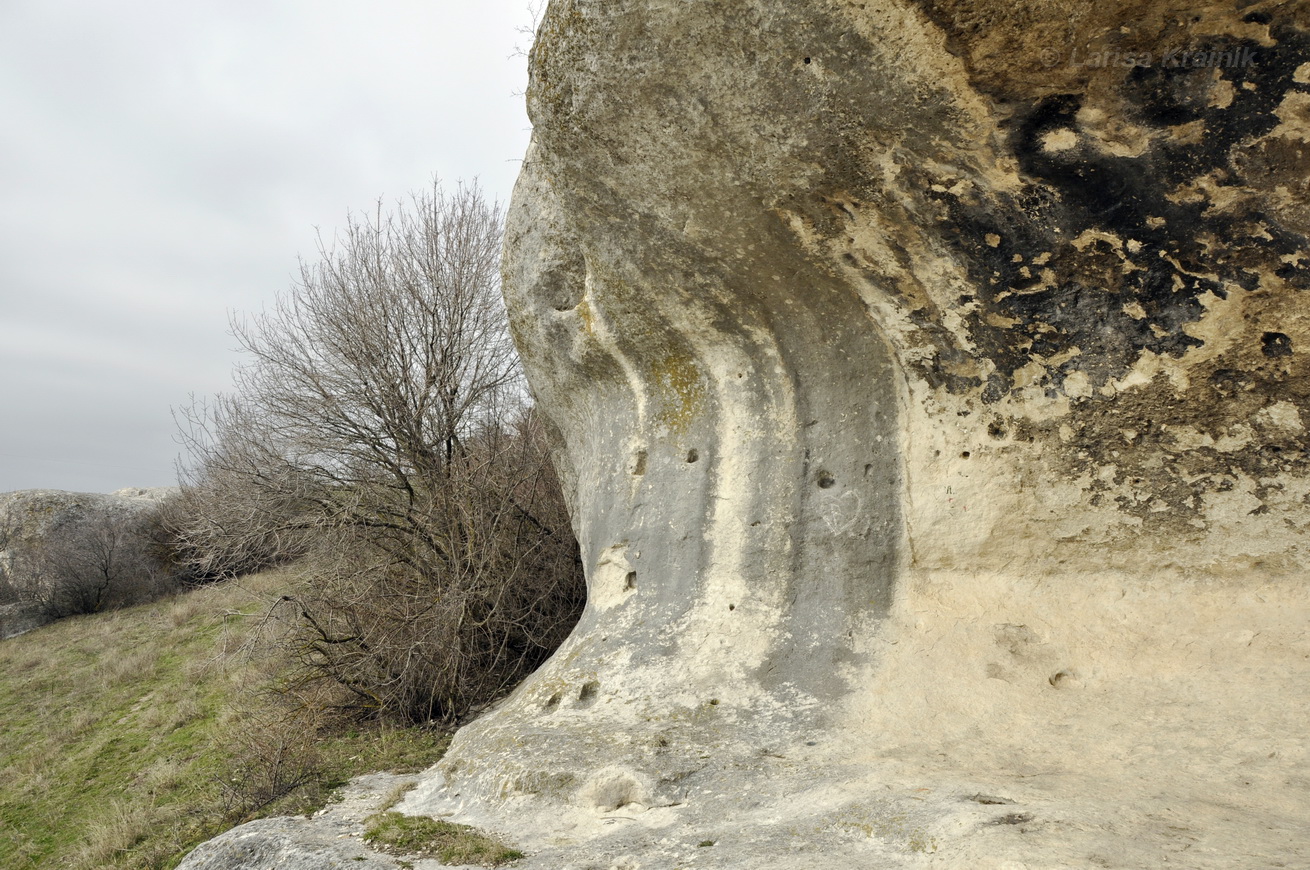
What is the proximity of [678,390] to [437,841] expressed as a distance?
7.85ft

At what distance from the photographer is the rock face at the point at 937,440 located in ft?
8.47

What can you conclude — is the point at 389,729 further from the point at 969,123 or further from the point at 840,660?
the point at 969,123

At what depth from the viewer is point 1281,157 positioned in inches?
102

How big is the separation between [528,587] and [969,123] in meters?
5.37

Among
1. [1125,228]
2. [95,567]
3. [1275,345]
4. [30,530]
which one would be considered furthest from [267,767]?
[30,530]

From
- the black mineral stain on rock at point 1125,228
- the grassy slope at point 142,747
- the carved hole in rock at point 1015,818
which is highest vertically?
the black mineral stain on rock at point 1125,228

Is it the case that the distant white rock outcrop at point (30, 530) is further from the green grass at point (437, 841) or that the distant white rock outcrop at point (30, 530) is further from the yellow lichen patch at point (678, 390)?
the yellow lichen patch at point (678, 390)

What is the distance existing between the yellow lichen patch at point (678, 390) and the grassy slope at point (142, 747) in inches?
107

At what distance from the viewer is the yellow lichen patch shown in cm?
439

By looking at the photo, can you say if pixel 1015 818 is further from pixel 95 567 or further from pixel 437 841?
pixel 95 567

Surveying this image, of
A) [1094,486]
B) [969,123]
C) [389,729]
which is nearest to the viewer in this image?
[969,123]

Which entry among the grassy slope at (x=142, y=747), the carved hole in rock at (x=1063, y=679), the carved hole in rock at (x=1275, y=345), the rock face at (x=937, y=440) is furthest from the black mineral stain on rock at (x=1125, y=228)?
the grassy slope at (x=142, y=747)

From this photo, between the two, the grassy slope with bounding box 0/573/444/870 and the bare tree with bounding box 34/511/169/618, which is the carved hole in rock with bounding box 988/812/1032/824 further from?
the bare tree with bounding box 34/511/169/618

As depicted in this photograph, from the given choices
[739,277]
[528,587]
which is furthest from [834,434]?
[528,587]
